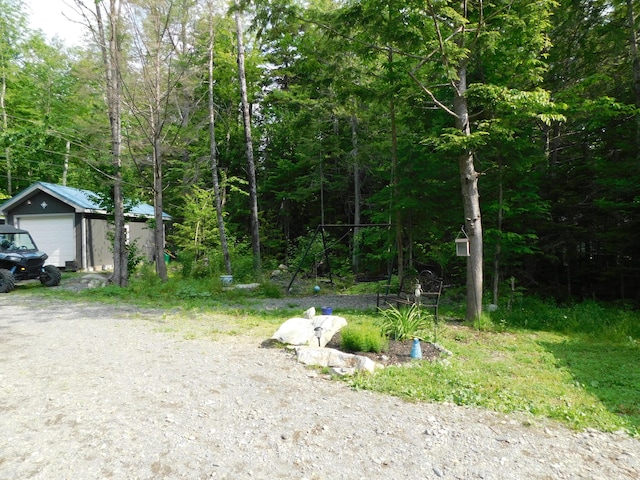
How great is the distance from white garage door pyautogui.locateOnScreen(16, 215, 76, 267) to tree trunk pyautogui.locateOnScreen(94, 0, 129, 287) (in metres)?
5.02

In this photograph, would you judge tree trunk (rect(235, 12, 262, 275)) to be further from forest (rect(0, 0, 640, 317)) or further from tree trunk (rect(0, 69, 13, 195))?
tree trunk (rect(0, 69, 13, 195))

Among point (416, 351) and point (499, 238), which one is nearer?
point (416, 351)

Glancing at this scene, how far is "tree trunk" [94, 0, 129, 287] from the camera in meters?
11.0

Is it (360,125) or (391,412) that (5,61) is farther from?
(391,412)

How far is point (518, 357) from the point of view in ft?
16.5

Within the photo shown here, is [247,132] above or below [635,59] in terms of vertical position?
above

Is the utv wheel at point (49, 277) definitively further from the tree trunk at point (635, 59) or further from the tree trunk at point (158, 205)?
the tree trunk at point (635, 59)

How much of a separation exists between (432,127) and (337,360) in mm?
5788

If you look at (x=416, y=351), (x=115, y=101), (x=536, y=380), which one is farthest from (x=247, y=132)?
(x=536, y=380)

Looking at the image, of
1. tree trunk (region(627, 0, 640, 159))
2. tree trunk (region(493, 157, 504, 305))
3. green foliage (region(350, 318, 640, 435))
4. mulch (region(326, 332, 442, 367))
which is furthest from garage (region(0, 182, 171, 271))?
tree trunk (region(627, 0, 640, 159))

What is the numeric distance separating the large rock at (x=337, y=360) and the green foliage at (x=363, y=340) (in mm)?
216

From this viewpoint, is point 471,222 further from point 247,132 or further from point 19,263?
point 19,263

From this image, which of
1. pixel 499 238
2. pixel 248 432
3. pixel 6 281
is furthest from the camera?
pixel 6 281

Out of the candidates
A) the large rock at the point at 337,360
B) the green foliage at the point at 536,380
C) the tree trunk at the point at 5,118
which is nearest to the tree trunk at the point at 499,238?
the green foliage at the point at 536,380
